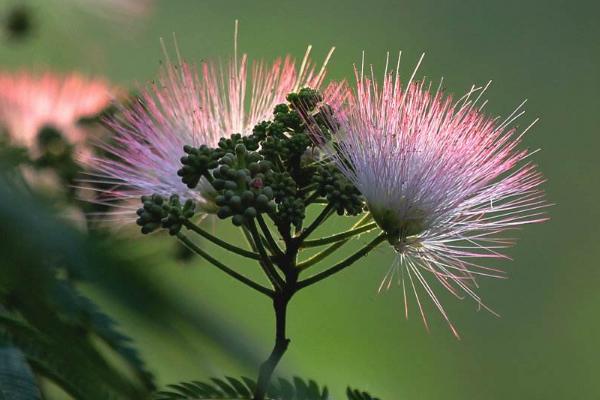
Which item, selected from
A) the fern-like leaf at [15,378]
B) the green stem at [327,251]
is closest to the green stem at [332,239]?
the green stem at [327,251]

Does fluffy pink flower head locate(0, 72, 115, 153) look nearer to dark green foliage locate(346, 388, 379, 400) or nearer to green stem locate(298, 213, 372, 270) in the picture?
green stem locate(298, 213, 372, 270)

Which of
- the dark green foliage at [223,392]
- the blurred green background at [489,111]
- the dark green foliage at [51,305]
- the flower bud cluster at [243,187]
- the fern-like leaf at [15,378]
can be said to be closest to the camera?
the dark green foliage at [51,305]

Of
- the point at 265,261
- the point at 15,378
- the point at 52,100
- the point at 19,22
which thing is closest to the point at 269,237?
the point at 265,261

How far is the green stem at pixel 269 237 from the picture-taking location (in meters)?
0.97

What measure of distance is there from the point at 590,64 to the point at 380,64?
1.26 m

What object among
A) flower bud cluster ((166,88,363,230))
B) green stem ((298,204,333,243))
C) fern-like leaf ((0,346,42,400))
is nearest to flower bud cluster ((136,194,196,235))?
flower bud cluster ((166,88,363,230))

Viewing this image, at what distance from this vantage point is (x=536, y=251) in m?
4.30

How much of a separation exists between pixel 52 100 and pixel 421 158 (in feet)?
2.51

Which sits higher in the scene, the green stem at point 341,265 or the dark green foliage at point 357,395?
the green stem at point 341,265

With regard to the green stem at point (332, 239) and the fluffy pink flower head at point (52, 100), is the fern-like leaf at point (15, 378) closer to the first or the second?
the green stem at point (332, 239)

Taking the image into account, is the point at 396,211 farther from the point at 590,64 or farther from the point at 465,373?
the point at 590,64

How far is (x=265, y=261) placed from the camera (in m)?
0.97

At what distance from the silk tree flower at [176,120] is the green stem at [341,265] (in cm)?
22

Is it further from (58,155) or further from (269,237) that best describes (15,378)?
(58,155)
